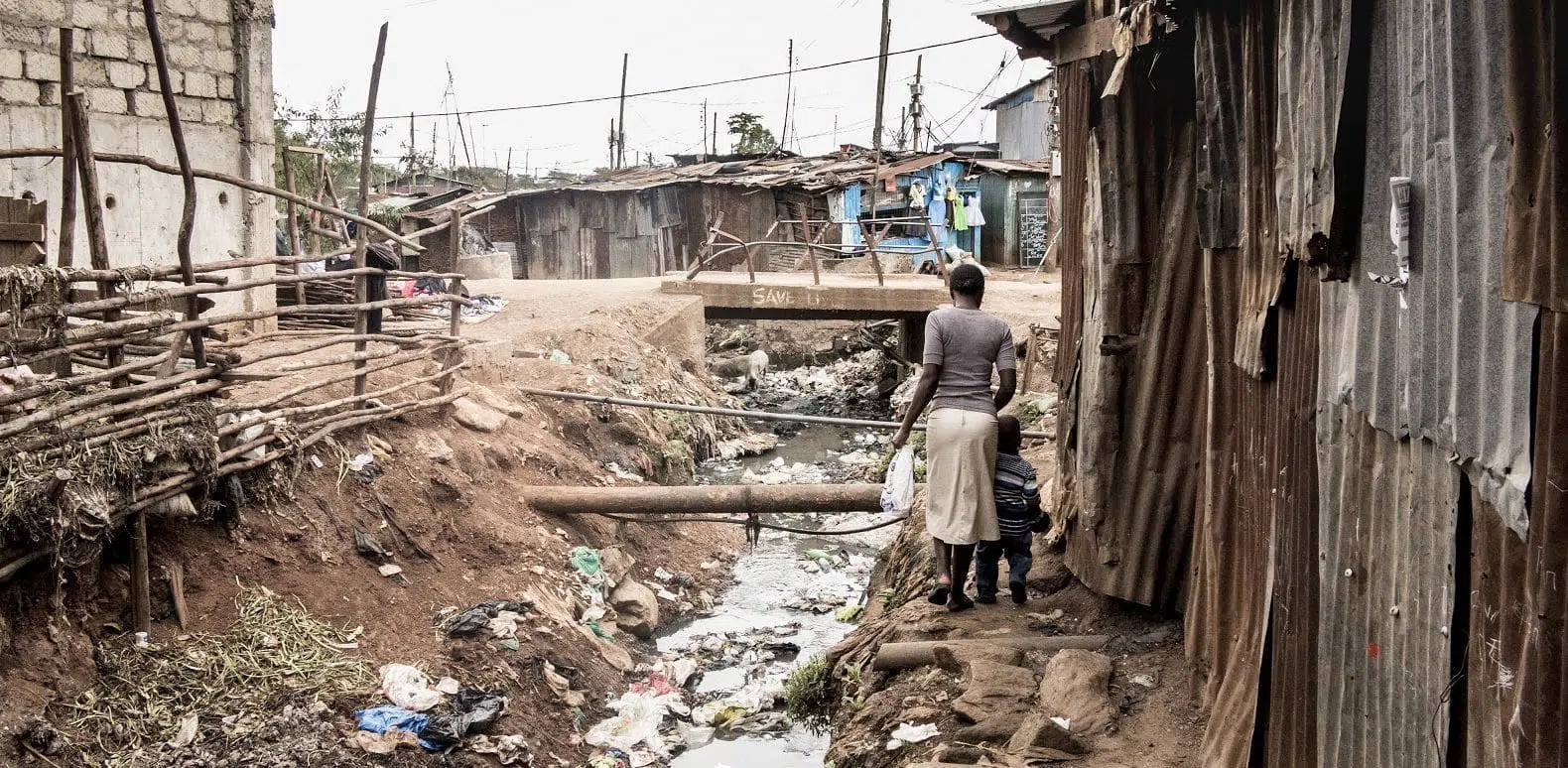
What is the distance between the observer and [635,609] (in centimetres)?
834

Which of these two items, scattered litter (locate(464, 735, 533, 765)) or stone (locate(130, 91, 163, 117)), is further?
stone (locate(130, 91, 163, 117))

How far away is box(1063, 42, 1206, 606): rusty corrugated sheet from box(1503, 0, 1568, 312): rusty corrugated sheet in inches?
101

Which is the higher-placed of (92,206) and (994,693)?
(92,206)

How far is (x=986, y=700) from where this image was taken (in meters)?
4.55

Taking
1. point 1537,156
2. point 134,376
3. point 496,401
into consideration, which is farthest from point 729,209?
point 1537,156

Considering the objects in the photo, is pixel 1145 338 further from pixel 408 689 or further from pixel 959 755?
pixel 408 689

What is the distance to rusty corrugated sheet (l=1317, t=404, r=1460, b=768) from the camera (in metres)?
2.52

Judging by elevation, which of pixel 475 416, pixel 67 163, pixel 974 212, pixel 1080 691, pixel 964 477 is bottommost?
pixel 1080 691

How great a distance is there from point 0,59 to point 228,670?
581 centimetres

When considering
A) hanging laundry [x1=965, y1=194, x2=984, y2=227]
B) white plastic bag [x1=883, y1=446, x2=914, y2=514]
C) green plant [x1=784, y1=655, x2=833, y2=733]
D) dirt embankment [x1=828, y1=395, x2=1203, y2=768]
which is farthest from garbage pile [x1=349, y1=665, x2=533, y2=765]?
hanging laundry [x1=965, y1=194, x2=984, y2=227]

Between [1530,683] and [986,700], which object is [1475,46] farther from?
[986,700]

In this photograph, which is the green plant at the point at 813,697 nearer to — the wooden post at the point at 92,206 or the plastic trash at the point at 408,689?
the plastic trash at the point at 408,689

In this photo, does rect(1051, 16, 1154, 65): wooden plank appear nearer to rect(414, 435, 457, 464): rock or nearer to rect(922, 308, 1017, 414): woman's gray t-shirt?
rect(922, 308, 1017, 414): woman's gray t-shirt

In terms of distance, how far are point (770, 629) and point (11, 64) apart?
692cm
